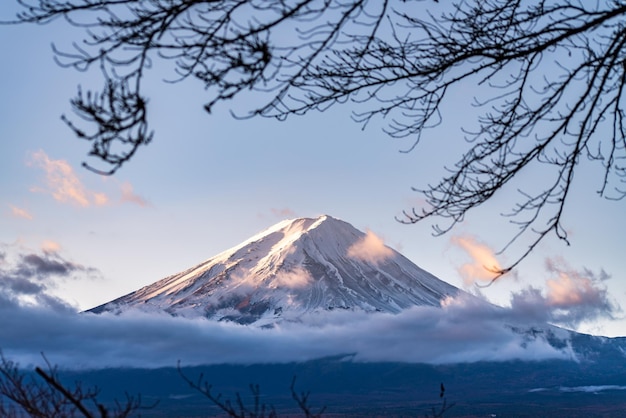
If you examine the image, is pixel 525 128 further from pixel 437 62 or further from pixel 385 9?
pixel 385 9

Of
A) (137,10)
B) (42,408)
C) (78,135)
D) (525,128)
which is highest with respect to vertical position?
(137,10)

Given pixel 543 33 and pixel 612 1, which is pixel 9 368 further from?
pixel 612 1

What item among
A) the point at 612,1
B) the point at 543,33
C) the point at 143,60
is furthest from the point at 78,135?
the point at 612,1

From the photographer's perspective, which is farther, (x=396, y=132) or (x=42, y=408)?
(x=396, y=132)

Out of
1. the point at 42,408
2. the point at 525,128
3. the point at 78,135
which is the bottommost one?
the point at 42,408

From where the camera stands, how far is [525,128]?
5406 millimetres

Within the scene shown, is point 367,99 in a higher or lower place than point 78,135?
higher

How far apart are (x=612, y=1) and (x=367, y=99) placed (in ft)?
5.27

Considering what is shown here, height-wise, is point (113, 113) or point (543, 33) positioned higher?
point (543, 33)

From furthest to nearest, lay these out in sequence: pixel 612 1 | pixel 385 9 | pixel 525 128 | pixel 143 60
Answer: pixel 525 128 → pixel 612 1 → pixel 385 9 → pixel 143 60

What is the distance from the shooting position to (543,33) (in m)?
5.01

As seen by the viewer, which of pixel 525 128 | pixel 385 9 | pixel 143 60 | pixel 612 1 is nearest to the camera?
pixel 143 60

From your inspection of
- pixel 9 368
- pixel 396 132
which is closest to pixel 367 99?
pixel 396 132

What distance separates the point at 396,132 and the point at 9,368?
111 inches
